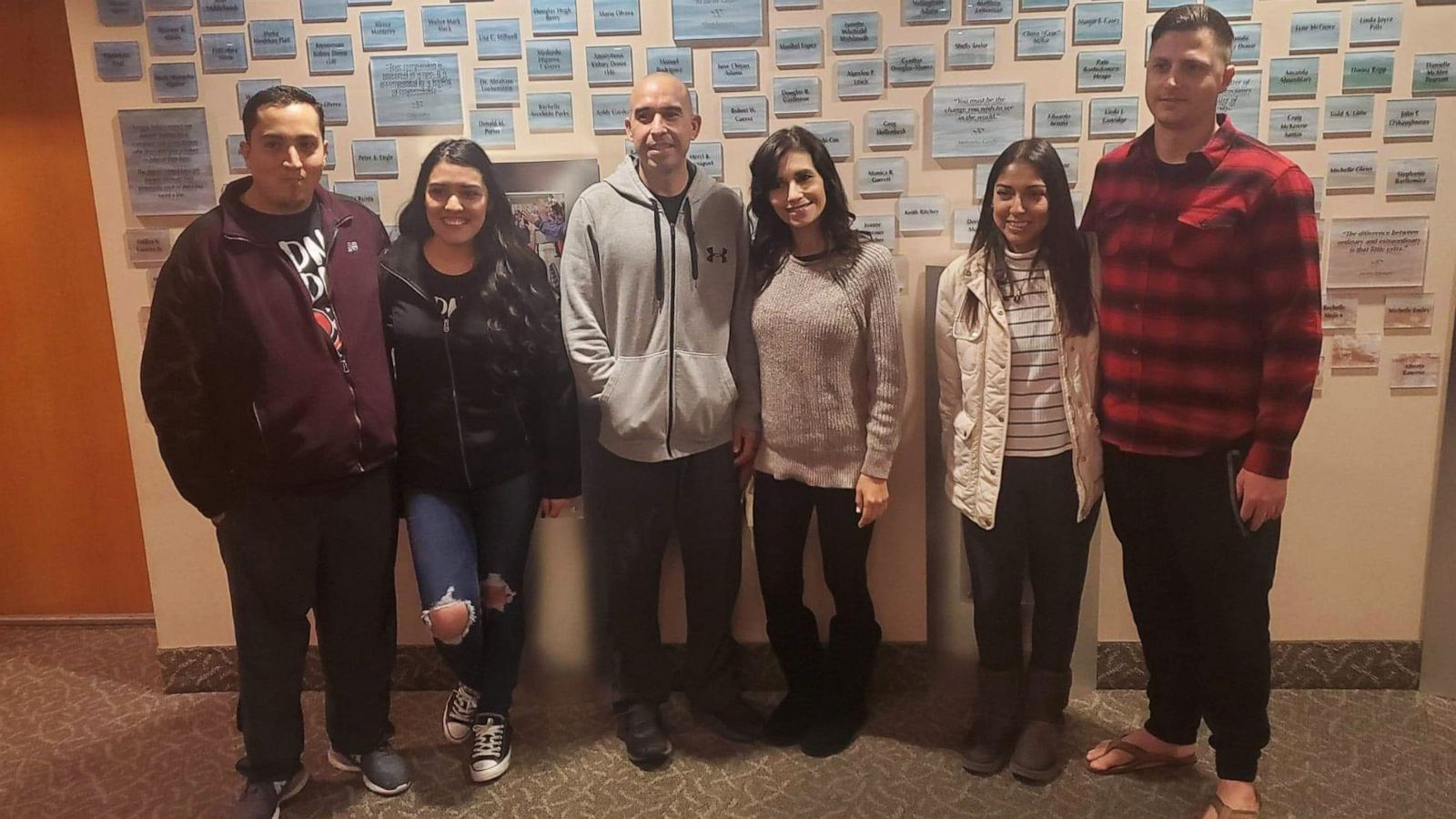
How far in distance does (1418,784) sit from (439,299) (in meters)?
2.37

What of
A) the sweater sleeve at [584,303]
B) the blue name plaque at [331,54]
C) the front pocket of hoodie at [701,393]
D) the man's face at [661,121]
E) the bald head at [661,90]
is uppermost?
A: the blue name plaque at [331,54]

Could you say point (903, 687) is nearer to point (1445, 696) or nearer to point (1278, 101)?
point (1445, 696)

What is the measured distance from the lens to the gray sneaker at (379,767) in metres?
2.04

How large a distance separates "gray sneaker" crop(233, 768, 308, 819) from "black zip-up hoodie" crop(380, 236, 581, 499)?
0.73 m

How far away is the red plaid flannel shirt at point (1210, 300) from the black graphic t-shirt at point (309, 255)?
1.59 m

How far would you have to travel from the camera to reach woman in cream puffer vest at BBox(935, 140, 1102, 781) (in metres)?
1.88

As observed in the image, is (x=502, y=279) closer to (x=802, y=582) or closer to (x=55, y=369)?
(x=802, y=582)

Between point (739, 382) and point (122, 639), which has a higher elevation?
point (739, 382)

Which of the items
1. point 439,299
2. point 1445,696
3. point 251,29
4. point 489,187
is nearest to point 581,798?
point 439,299

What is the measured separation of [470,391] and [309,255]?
417 mm

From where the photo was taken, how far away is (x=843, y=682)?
7.21 feet

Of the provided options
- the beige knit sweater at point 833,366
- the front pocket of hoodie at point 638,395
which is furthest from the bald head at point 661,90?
the front pocket of hoodie at point 638,395

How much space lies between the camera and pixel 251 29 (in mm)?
2186

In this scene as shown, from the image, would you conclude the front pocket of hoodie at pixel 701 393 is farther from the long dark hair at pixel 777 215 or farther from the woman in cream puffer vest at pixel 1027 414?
the woman in cream puffer vest at pixel 1027 414
